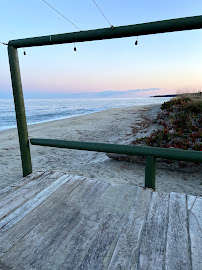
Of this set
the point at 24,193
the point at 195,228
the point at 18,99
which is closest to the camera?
the point at 195,228

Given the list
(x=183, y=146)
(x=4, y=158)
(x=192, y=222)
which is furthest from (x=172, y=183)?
(x=4, y=158)

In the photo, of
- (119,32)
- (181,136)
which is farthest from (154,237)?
(181,136)

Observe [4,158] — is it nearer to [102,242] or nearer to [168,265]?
[102,242]

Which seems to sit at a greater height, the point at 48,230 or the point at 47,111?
the point at 48,230

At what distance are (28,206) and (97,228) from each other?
0.83 meters

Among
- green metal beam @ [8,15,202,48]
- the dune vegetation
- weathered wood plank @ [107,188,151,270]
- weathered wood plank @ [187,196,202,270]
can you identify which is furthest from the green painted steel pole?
the dune vegetation

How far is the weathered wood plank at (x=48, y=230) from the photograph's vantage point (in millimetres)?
1397

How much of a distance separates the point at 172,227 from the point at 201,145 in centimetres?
399

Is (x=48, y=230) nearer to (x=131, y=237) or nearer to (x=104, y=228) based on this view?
(x=104, y=228)

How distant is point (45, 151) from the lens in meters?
7.00

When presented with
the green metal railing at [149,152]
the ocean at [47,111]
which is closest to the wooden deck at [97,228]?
the green metal railing at [149,152]

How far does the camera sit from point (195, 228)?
1.65 meters

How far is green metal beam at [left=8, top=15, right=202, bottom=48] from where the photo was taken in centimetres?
185

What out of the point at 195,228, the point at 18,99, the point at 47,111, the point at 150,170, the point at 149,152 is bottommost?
the point at 47,111
